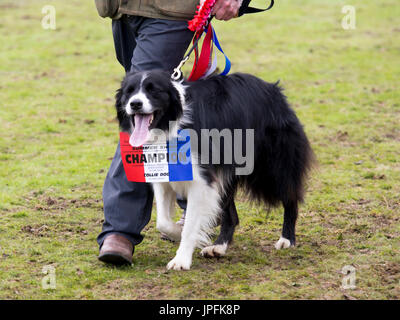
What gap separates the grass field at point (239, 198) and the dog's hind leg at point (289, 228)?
0.22 ft

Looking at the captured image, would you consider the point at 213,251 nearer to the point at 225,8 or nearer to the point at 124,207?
the point at 124,207

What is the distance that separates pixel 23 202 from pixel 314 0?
12772 mm

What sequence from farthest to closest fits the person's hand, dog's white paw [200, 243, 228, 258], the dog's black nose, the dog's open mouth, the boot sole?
dog's white paw [200, 243, 228, 258], the person's hand, the boot sole, the dog's open mouth, the dog's black nose

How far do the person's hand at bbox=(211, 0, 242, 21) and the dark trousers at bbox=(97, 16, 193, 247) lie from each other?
222 millimetres

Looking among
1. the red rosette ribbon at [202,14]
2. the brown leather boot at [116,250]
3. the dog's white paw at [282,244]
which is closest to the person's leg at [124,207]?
the brown leather boot at [116,250]

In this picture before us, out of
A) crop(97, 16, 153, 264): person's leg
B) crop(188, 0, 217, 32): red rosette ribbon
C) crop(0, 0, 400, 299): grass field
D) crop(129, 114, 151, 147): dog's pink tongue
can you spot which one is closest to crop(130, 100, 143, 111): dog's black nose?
crop(129, 114, 151, 147): dog's pink tongue

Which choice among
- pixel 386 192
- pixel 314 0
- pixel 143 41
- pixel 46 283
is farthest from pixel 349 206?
pixel 314 0

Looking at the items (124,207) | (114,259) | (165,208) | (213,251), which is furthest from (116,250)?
(213,251)

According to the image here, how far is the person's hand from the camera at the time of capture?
13.6 feet

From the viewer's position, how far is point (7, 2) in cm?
1605

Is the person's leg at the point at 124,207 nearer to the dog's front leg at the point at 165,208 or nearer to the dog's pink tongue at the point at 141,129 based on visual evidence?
the dog's front leg at the point at 165,208

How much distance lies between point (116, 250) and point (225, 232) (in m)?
0.90

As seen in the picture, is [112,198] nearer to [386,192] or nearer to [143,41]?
[143,41]

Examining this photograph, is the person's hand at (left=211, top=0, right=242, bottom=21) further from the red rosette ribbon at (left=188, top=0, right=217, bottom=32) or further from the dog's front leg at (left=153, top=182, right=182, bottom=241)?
the dog's front leg at (left=153, top=182, right=182, bottom=241)
